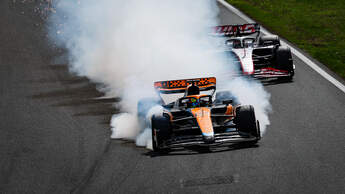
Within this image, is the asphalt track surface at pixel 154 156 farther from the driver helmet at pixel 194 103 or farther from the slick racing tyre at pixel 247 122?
the driver helmet at pixel 194 103

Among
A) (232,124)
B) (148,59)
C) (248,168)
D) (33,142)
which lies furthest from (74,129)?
(148,59)

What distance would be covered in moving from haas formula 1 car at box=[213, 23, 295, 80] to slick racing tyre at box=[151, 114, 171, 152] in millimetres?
4983

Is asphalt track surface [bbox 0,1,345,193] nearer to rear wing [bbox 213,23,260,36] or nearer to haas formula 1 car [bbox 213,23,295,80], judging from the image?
haas formula 1 car [bbox 213,23,295,80]

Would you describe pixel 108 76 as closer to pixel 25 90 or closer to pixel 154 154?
pixel 25 90

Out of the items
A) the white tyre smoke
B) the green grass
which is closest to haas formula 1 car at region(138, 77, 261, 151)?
the white tyre smoke

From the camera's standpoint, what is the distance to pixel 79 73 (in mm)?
18188

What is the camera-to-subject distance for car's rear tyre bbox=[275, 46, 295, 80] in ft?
48.4

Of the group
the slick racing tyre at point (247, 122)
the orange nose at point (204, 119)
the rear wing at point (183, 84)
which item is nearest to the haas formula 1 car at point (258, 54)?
the rear wing at point (183, 84)

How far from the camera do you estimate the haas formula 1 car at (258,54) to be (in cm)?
1466

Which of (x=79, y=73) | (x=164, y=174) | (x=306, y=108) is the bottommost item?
(x=164, y=174)

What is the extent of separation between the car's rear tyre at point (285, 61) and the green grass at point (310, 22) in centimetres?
142

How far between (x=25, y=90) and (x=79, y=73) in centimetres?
228

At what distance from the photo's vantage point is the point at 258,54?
51.4 ft

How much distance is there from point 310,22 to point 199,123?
1415 cm
